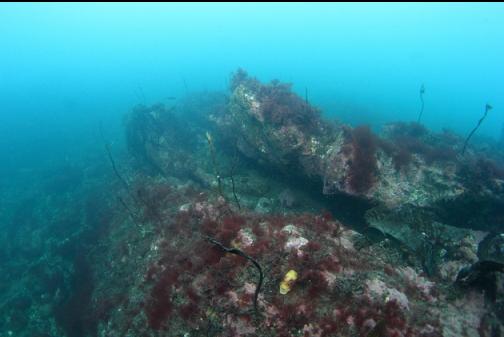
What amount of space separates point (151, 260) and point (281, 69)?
279 feet

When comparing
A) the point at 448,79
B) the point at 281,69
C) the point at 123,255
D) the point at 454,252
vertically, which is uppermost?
the point at 454,252

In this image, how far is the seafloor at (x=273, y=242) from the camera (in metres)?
6.90

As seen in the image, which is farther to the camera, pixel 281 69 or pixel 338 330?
pixel 281 69

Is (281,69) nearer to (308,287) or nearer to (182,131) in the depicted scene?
(182,131)

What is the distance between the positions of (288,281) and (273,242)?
1.37 metres

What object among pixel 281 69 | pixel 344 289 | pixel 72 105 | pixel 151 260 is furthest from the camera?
pixel 281 69

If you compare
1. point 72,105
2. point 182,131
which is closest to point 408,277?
point 182,131

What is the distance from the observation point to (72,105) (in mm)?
57938

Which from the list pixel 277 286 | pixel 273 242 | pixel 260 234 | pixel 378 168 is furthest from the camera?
pixel 378 168

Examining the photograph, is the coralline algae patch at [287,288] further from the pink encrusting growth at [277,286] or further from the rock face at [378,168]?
the rock face at [378,168]

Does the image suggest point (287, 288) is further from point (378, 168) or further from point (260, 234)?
point (378, 168)

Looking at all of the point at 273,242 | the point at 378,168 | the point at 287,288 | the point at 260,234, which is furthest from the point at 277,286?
the point at 378,168

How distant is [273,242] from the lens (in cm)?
843

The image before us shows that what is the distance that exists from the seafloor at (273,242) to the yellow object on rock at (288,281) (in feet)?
0.09
